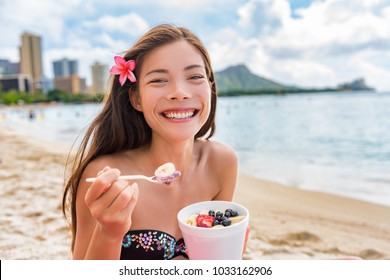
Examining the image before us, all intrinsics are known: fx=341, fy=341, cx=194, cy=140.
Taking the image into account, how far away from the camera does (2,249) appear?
6.61 feet

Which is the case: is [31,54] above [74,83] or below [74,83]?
above

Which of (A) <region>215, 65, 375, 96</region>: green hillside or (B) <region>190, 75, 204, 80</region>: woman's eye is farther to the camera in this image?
(A) <region>215, 65, 375, 96</region>: green hillside

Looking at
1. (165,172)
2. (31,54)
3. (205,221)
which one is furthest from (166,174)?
(31,54)

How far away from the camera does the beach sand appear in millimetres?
2158

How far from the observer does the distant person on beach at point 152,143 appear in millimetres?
1001

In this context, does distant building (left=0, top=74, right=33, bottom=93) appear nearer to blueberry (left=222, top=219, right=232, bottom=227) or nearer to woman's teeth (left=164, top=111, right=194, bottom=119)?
woman's teeth (left=164, top=111, right=194, bottom=119)

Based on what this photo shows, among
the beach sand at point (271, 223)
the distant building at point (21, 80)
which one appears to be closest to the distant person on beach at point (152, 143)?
the beach sand at point (271, 223)

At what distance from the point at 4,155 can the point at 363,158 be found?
6155 millimetres

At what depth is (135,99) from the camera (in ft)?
3.77

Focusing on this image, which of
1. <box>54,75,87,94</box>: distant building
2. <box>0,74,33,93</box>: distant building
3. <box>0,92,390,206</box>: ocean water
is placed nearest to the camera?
<box>0,92,390,206</box>: ocean water

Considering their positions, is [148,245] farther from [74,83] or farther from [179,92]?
[74,83]

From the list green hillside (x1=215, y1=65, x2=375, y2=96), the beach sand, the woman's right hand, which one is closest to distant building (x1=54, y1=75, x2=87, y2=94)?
the beach sand

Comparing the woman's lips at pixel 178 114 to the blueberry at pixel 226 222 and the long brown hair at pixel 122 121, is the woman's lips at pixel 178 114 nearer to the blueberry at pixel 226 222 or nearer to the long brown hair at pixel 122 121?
the long brown hair at pixel 122 121

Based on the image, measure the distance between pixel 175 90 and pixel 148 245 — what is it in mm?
476
